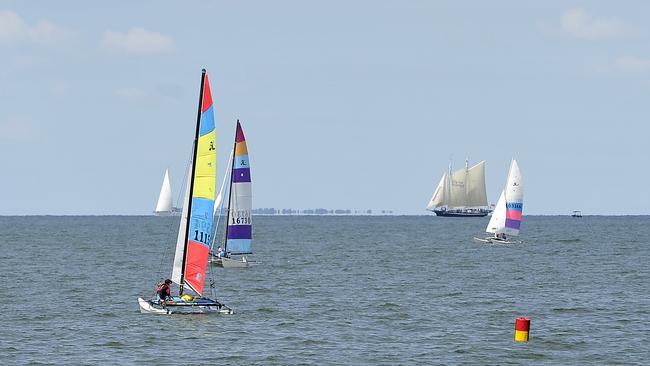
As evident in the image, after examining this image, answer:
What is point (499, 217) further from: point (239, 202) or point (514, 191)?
point (239, 202)

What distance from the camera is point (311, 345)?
142 feet

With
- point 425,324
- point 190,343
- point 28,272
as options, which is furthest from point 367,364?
point 28,272

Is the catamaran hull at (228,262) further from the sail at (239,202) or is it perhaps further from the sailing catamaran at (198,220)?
the sailing catamaran at (198,220)

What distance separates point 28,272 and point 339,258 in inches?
1377

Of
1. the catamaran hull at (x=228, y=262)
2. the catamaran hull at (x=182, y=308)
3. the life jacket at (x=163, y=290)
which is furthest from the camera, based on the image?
the catamaran hull at (x=228, y=262)

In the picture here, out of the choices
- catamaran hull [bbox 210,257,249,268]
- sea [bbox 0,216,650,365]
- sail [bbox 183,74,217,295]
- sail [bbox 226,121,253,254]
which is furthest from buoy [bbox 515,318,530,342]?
catamaran hull [bbox 210,257,249,268]

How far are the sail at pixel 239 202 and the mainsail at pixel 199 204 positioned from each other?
3056 centimetres

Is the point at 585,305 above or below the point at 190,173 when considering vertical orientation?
below

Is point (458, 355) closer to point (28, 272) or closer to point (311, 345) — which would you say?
point (311, 345)

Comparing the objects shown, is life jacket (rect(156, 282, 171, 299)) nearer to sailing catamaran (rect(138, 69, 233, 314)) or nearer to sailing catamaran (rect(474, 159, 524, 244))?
sailing catamaran (rect(138, 69, 233, 314))

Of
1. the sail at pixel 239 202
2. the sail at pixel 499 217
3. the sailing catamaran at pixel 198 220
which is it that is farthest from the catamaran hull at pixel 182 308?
the sail at pixel 499 217

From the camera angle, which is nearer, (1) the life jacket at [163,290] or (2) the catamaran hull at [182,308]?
(2) the catamaran hull at [182,308]

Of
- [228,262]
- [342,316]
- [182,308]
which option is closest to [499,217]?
[228,262]

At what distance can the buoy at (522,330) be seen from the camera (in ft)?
143
